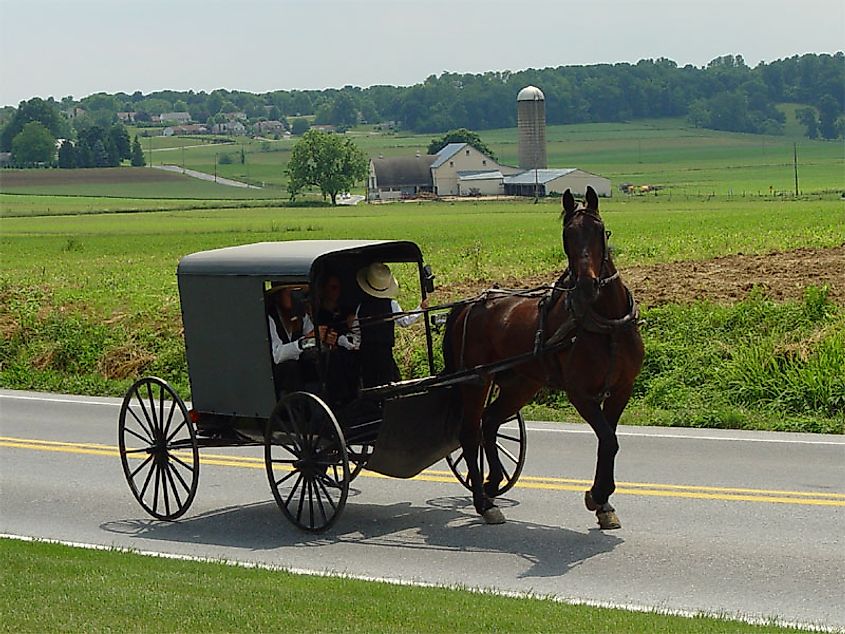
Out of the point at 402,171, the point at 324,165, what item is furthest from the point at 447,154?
the point at 324,165

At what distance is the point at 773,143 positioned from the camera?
188750 millimetres

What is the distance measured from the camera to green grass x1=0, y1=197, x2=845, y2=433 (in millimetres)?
15953

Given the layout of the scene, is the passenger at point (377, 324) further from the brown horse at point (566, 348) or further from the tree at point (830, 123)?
the tree at point (830, 123)

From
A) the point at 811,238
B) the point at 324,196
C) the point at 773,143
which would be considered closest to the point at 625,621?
the point at 811,238

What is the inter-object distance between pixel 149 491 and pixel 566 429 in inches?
192

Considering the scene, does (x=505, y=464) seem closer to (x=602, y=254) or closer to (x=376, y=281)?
(x=376, y=281)

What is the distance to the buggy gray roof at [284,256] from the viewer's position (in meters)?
11.2

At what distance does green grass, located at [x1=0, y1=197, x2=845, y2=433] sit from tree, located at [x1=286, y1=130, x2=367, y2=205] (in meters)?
74.9

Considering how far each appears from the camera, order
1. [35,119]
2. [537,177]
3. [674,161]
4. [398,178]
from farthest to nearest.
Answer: [35,119]
[674,161]
[398,178]
[537,177]

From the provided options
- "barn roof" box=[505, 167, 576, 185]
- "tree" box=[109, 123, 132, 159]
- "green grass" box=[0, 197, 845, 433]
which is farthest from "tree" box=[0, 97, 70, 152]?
"green grass" box=[0, 197, 845, 433]

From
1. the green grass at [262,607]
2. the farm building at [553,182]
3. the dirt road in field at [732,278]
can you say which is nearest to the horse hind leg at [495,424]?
the green grass at [262,607]

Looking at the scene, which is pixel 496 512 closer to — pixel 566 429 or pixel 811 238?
pixel 566 429

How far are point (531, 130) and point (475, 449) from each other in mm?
150261

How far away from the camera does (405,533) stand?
11.0 meters
